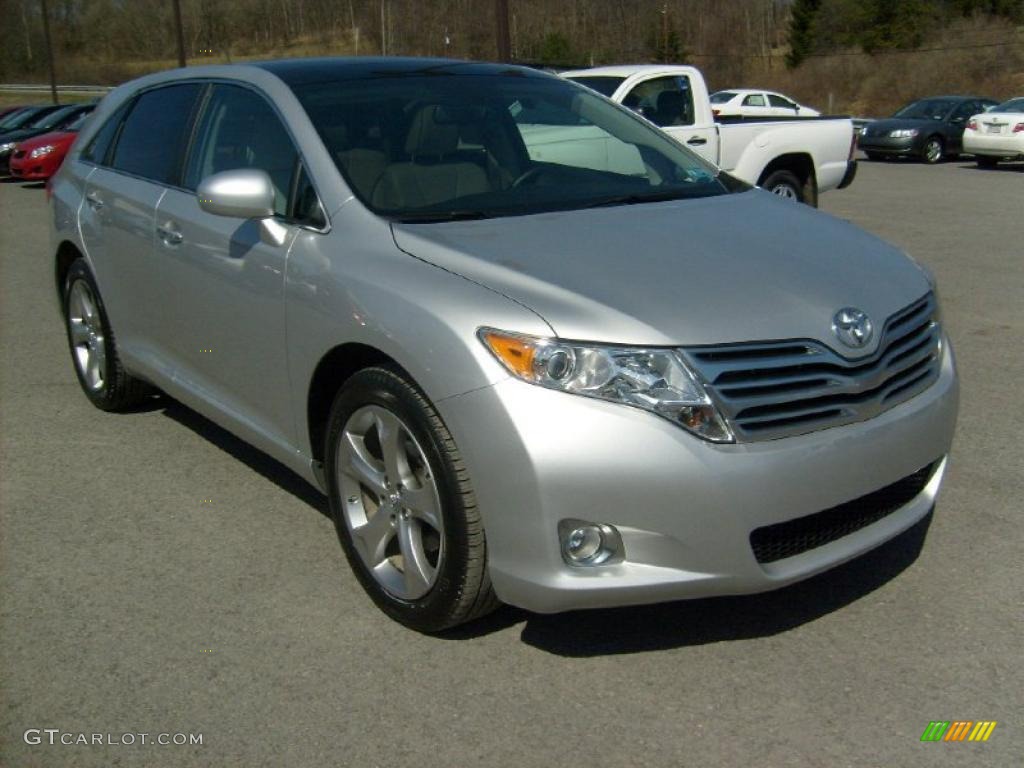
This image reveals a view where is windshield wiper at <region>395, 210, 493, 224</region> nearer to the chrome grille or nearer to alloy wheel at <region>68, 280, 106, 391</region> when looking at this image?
the chrome grille

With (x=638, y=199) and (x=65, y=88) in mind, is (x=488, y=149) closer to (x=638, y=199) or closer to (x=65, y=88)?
(x=638, y=199)

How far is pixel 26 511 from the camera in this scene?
4.75m

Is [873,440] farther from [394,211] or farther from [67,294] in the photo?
[67,294]

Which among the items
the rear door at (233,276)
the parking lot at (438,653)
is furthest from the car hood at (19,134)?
the rear door at (233,276)

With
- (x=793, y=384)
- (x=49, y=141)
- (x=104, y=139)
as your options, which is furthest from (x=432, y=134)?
(x=49, y=141)

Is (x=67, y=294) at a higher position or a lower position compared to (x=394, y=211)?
lower

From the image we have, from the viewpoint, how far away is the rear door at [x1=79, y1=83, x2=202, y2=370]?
16.3ft

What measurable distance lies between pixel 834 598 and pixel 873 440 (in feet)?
2.29

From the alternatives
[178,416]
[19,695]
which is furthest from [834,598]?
[178,416]

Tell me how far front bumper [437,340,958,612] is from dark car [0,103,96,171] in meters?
22.3

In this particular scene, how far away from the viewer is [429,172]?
4.12 meters

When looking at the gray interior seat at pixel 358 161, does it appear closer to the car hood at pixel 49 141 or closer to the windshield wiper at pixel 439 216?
the windshield wiper at pixel 439 216

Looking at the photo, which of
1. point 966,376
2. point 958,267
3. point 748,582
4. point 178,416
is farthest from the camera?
point 958,267

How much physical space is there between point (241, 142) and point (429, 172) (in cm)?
89
